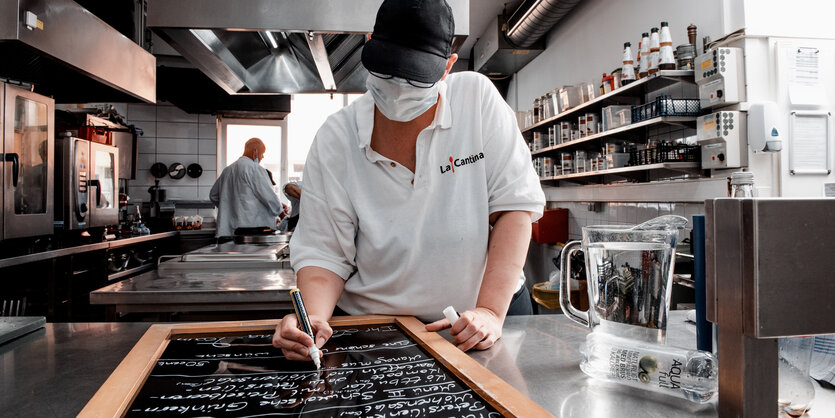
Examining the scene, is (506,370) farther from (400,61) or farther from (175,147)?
(175,147)

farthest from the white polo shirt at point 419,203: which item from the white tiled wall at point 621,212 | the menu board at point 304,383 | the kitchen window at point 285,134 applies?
the kitchen window at point 285,134

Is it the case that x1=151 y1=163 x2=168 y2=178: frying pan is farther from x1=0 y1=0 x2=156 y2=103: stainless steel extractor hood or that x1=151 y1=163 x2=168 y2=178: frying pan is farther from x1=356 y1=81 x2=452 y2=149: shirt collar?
x1=356 y1=81 x2=452 y2=149: shirt collar

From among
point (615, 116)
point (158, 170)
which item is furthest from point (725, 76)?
point (158, 170)

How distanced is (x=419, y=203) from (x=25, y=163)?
3.04 meters

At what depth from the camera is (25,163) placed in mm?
2994

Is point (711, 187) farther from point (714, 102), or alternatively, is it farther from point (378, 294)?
point (378, 294)

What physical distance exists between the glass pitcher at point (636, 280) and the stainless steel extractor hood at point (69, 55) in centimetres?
238

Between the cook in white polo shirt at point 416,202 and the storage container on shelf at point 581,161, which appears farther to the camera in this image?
the storage container on shelf at point 581,161

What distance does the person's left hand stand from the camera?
903 mm

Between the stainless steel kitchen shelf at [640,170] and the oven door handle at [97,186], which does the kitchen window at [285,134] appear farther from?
the stainless steel kitchen shelf at [640,170]

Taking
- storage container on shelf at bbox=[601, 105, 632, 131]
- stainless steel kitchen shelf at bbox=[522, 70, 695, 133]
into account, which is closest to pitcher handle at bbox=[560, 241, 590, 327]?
stainless steel kitchen shelf at bbox=[522, 70, 695, 133]

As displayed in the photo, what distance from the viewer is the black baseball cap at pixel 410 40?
1015mm

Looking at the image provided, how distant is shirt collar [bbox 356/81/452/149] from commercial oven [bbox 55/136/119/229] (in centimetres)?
354

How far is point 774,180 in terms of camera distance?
268cm
